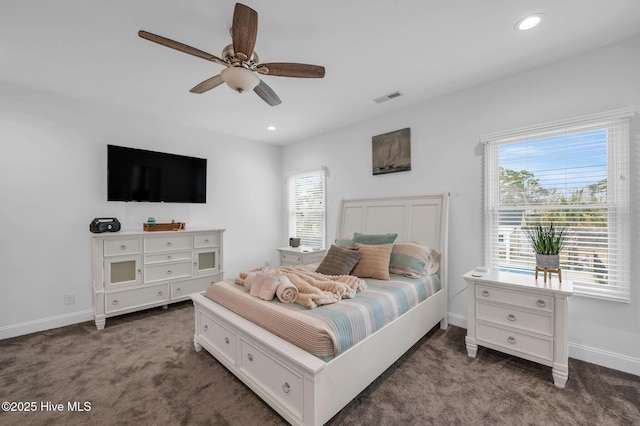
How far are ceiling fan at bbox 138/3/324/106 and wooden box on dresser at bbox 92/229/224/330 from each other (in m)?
2.22

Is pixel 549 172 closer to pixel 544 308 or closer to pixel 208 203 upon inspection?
pixel 544 308

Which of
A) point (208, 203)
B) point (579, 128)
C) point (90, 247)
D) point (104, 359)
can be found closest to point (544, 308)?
point (579, 128)

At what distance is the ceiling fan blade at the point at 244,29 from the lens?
1521 mm

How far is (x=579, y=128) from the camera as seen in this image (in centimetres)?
234

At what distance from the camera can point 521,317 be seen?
217 cm

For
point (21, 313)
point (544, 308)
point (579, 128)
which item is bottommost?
point (21, 313)

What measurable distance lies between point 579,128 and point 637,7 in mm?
846

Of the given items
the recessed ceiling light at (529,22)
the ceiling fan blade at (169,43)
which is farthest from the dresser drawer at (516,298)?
the ceiling fan blade at (169,43)

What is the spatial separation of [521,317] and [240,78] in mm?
2839

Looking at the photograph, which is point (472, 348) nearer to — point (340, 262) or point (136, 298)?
point (340, 262)

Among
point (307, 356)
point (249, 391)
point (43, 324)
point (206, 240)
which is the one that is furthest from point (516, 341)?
point (43, 324)

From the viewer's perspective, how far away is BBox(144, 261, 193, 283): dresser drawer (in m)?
3.35

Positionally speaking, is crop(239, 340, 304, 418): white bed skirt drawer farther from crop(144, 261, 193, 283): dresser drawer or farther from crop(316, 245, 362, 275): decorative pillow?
crop(144, 261, 193, 283): dresser drawer

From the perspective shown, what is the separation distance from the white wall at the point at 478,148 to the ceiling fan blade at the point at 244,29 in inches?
92.7
